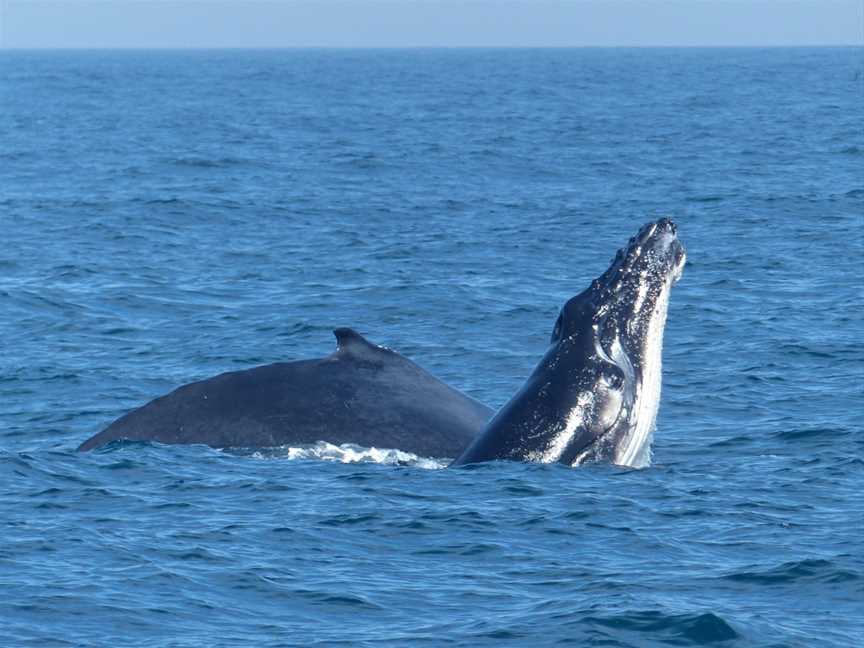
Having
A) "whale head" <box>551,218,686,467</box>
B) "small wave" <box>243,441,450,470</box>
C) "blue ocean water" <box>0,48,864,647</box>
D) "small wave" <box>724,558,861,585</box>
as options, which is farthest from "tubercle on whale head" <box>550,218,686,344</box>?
"small wave" <box>724,558,861,585</box>

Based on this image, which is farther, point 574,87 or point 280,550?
point 574,87

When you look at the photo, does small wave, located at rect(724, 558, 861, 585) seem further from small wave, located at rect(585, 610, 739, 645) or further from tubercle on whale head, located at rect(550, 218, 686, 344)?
tubercle on whale head, located at rect(550, 218, 686, 344)

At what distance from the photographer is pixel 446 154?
59469 millimetres

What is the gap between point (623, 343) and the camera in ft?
51.5

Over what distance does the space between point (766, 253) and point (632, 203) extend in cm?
987

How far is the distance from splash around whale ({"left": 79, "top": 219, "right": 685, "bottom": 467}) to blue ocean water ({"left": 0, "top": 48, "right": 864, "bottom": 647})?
10.2 inches

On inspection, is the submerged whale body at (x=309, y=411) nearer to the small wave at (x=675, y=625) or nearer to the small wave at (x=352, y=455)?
the small wave at (x=352, y=455)

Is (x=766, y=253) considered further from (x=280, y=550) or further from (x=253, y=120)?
(x=253, y=120)

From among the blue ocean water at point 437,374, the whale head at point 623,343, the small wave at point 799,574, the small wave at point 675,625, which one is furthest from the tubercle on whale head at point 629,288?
the small wave at point 675,625

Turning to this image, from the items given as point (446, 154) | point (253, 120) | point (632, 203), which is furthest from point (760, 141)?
point (253, 120)

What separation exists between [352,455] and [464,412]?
1.18 m

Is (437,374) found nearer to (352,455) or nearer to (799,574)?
(352,455)

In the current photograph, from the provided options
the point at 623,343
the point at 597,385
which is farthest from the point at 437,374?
the point at 597,385

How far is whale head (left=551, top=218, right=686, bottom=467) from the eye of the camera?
15258mm
